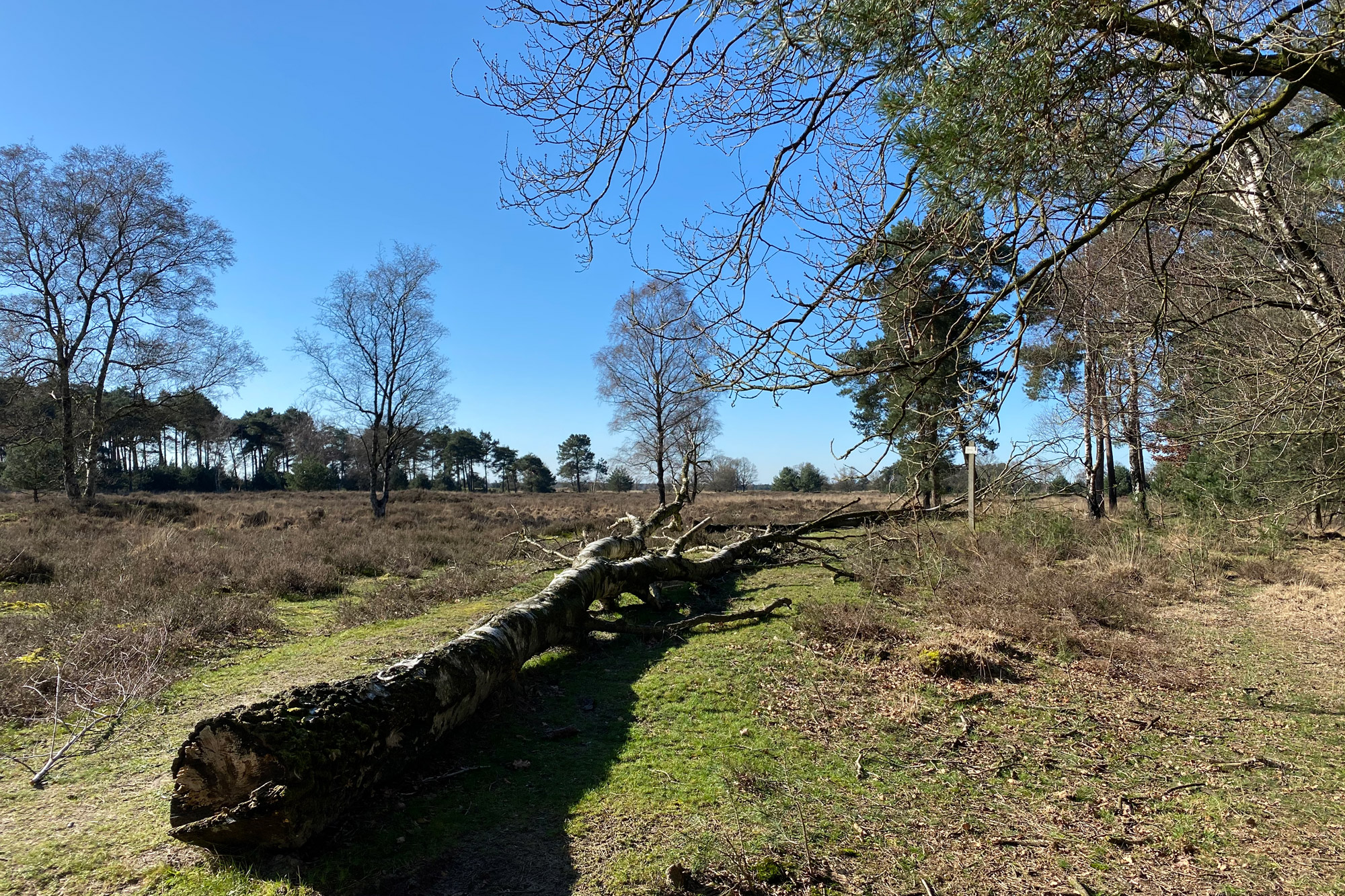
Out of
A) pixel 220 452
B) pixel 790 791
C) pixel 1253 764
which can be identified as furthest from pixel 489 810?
pixel 220 452

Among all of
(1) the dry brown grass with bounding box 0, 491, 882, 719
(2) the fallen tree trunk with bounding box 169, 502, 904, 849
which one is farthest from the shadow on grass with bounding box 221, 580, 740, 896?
(1) the dry brown grass with bounding box 0, 491, 882, 719

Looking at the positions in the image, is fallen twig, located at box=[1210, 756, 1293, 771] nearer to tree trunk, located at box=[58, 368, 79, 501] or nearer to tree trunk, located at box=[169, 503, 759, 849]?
tree trunk, located at box=[169, 503, 759, 849]

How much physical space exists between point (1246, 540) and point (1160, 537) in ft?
4.87

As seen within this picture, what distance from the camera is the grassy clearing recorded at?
267 cm

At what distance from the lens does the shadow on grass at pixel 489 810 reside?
258cm

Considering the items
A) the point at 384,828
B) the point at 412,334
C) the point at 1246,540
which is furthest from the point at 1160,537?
the point at 412,334

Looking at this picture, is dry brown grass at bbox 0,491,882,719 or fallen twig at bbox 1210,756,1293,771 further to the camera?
dry brown grass at bbox 0,491,882,719

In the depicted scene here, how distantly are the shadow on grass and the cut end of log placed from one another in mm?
92

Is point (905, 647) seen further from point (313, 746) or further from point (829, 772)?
point (313, 746)

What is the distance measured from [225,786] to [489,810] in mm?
1194

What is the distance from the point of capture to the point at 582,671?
586cm

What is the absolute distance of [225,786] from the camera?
8.94ft

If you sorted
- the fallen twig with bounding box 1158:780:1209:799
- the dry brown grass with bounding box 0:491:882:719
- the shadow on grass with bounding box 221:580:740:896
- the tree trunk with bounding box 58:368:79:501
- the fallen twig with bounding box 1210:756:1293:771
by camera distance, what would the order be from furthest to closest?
the tree trunk with bounding box 58:368:79:501 < the dry brown grass with bounding box 0:491:882:719 < the fallen twig with bounding box 1210:756:1293:771 < the fallen twig with bounding box 1158:780:1209:799 < the shadow on grass with bounding box 221:580:740:896

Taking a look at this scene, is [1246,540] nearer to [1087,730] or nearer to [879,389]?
[1087,730]
